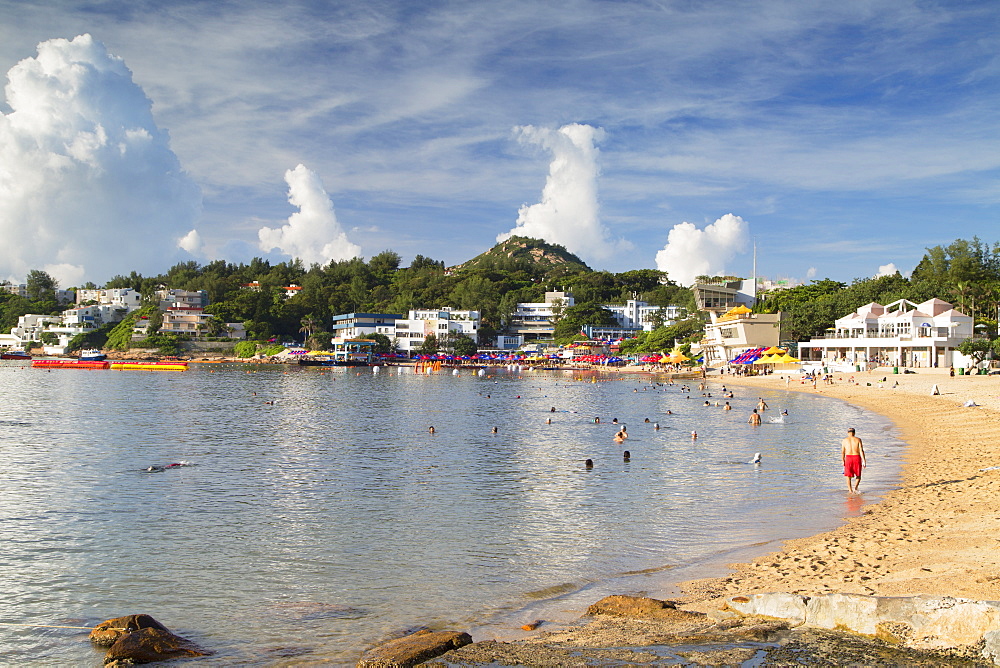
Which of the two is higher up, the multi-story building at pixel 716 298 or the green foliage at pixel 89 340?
the multi-story building at pixel 716 298

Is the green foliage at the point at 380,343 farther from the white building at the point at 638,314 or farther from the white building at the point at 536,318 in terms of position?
the white building at the point at 638,314

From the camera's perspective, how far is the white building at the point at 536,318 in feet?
→ 511

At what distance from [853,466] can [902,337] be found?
2337 inches

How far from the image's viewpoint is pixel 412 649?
25.5 ft

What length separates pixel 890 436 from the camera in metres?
28.0

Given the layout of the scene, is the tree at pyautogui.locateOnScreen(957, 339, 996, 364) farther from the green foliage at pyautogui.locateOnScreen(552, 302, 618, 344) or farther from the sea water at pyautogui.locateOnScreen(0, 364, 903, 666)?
the green foliage at pyautogui.locateOnScreen(552, 302, 618, 344)

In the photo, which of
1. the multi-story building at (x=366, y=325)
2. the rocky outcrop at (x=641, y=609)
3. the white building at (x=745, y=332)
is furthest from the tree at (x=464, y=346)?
the rocky outcrop at (x=641, y=609)

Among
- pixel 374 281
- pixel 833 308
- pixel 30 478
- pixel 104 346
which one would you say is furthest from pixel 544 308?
pixel 30 478

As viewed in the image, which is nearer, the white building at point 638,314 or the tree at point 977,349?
the tree at point 977,349

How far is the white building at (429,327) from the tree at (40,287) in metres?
104

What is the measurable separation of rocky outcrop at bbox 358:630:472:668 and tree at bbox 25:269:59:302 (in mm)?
204503

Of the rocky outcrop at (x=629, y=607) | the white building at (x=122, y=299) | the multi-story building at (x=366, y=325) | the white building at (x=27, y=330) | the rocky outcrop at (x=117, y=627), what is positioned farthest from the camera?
the white building at (x=122, y=299)

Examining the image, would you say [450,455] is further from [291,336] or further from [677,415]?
[291,336]

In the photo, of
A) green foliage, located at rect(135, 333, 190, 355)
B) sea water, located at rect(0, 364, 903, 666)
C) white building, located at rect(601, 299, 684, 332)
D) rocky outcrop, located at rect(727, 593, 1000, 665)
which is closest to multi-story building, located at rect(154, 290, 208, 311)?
green foliage, located at rect(135, 333, 190, 355)
